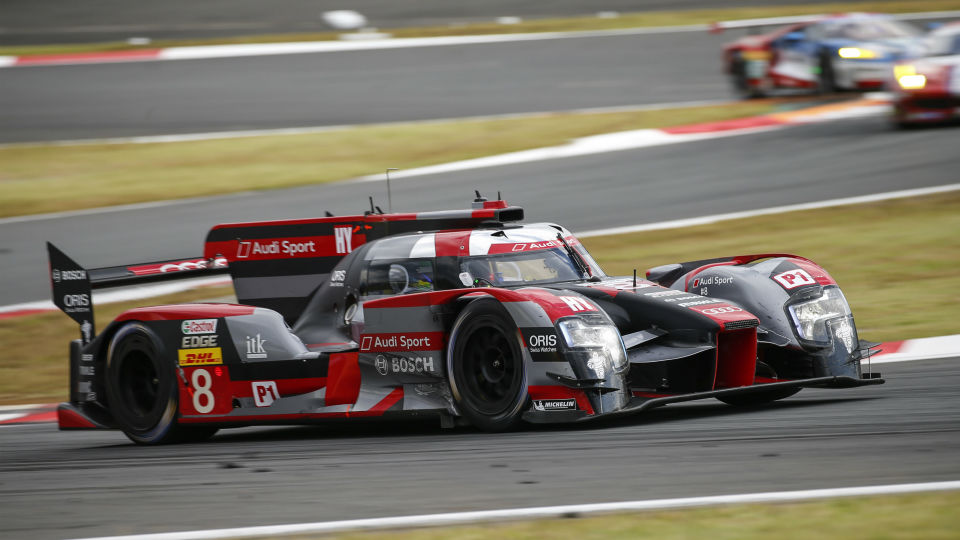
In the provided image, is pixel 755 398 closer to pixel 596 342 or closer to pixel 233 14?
pixel 596 342

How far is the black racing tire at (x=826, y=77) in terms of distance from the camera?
20.5 metres

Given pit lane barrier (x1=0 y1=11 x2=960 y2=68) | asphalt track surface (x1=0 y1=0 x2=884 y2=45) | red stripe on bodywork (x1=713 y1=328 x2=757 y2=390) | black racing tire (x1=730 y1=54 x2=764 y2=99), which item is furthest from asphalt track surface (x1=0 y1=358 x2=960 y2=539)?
asphalt track surface (x1=0 y1=0 x2=884 y2=45)

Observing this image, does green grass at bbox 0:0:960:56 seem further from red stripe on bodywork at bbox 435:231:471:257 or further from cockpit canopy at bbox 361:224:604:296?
red stripe on bodywork at bbox 435:231:471:257

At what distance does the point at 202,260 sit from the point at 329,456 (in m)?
2.78

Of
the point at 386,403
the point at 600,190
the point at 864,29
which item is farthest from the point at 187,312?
the point at 864,29

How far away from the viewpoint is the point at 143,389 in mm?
8508

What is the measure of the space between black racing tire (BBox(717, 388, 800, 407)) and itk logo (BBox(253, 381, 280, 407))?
2.75m

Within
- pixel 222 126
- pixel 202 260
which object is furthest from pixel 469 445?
pixel 222 126

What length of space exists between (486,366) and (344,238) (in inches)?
86.9

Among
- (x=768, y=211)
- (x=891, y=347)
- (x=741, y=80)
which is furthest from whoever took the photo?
(x=741, y=80)

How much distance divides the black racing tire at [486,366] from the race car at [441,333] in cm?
1

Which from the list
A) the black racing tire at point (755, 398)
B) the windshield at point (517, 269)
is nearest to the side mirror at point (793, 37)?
the black racing tire at point (755, 398)

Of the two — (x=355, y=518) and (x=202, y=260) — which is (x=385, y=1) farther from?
(x=355, y=518)

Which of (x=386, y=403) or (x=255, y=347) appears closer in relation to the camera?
(x=386, y=403)
